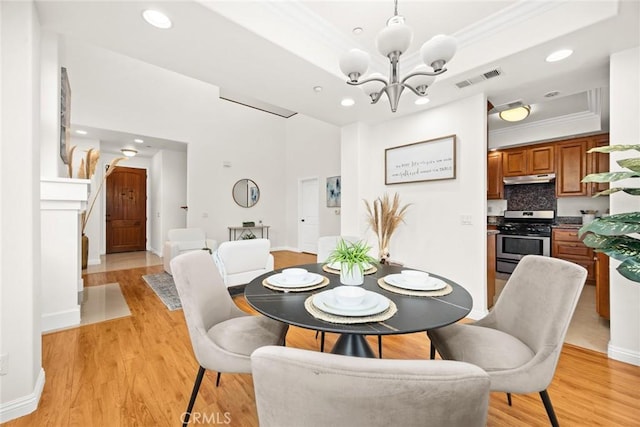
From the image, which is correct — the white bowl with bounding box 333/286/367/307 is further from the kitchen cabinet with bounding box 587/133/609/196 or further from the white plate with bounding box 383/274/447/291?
the kitchen cabinet with bounding box 587/133/609/196

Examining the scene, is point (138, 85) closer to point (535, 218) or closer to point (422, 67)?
point (422, 67)

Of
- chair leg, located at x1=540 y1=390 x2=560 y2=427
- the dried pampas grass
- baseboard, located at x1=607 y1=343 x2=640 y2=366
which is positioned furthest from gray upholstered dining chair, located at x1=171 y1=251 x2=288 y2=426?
baseboard, located at x1=607 y1=343 x2=640 y2=366

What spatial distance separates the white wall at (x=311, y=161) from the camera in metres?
6.58

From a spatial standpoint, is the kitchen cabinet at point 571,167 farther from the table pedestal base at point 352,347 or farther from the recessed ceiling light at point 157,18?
the recessed ceiling light at point 157,18

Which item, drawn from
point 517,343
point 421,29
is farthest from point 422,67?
point 517,343

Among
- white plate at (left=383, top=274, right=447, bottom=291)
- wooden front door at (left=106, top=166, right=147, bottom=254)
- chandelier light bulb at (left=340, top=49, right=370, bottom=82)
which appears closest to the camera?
white plate at (left=383, top=274, right=447, bottom=291)

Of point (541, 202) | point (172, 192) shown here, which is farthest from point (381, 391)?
point (172, 192)

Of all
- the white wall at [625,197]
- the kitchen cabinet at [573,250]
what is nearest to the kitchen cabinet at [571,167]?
the kitchen cabinet at [573,250]

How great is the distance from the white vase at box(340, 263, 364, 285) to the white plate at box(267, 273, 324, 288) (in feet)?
0.50

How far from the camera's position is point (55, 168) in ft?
8.33

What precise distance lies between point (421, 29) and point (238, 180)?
18.1 feet

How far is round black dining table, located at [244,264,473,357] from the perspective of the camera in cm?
102

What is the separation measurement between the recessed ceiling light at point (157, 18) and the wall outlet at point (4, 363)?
215 centimetres

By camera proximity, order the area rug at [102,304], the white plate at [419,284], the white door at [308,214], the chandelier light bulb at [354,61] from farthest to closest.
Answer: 1. the white door at [308,214]
2. the area rug at [102,304]
3. the chandelier light bulb at [354,61]
4. the white plate at [419,284]
